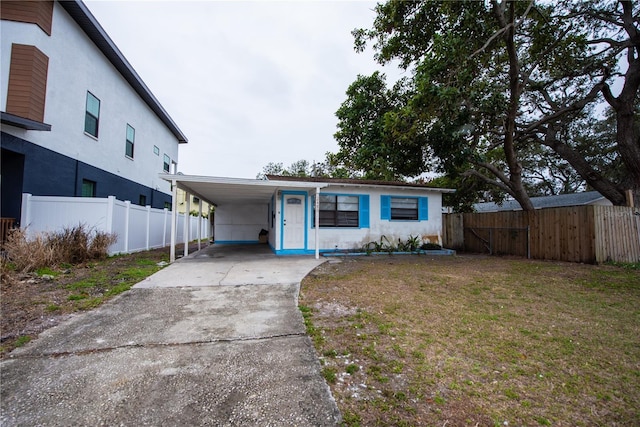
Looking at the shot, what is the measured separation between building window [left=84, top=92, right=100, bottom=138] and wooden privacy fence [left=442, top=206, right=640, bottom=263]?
16128mm

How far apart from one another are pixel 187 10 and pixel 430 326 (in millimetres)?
11475

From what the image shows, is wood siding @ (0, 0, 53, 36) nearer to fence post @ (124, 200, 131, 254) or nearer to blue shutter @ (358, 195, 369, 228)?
fence post @ (124, 200, 131, 254)

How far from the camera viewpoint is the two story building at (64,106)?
293 inches

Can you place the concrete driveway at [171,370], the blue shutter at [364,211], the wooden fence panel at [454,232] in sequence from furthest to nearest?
the wooden fence panel at [454,232], the blue shutter at [364,211], the concrete driveway at [171,370]

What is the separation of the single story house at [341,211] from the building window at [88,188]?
367 cm

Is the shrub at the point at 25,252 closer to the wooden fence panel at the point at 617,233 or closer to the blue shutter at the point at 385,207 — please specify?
the blue shutter at the point at 385,207

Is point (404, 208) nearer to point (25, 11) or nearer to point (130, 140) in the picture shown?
point (130, 140)

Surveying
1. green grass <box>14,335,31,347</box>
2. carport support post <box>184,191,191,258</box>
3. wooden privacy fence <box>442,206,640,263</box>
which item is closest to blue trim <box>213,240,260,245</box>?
carport support post <box>184,191,191,258</box>

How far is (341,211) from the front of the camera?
35.6 feet

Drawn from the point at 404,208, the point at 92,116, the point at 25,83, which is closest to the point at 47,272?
the point at 25,83

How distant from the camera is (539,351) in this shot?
2861mm

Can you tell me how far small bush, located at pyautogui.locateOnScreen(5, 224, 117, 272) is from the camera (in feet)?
19.5

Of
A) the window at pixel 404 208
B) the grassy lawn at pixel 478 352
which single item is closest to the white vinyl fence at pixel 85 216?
the grassy lawn at pixel 478 352

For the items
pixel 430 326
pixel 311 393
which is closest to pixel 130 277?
pixel 311 393
